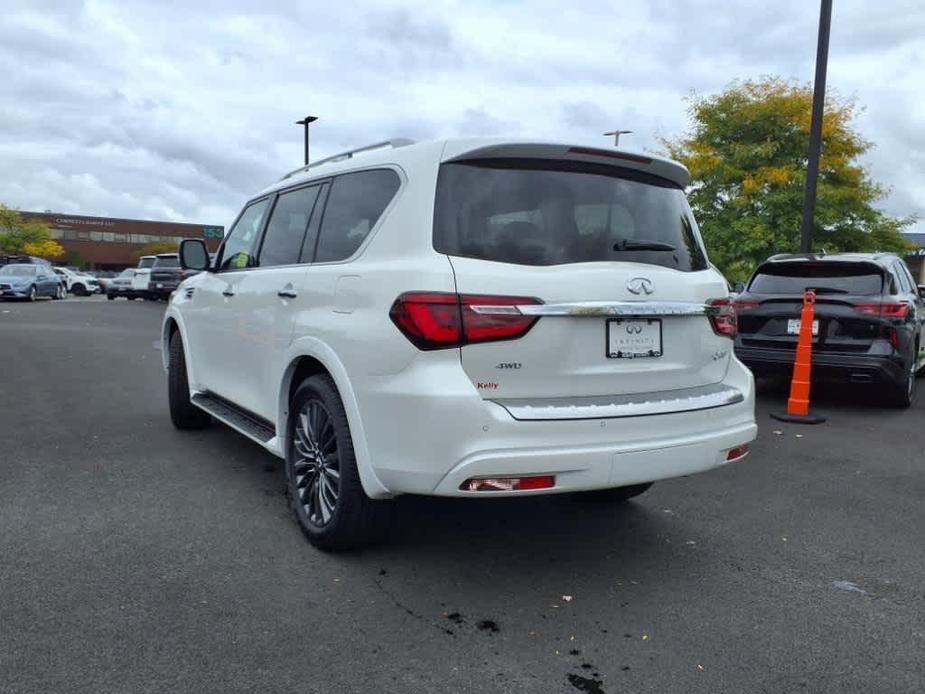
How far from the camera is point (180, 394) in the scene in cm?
611

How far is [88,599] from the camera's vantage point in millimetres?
3154

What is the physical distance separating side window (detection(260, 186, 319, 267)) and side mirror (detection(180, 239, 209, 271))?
3.75ft

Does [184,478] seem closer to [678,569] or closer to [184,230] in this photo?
[678,569]

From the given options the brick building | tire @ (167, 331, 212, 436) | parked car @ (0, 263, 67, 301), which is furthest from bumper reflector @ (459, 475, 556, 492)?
the brick building

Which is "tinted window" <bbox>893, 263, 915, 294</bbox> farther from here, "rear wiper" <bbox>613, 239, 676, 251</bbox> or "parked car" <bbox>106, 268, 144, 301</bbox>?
"parked car" <bbox>106, 268, 144, 301</bbox>

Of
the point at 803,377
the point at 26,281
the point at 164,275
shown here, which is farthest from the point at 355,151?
the point at 26,281

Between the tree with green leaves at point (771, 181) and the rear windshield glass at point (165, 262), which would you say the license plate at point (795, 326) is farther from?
the rear windshield glass at point (165, 262)

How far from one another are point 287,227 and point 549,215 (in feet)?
6.04

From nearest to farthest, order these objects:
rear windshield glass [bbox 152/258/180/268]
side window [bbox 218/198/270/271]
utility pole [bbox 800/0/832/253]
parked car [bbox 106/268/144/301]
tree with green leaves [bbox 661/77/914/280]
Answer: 1. side window [bbox 218/198/270/271]
2. utility pole [bbox 800/0/832/253]
3. tree with green leaves [bbox 661/77/914/280]
4. rear windshield glass [bbox 152/258/180/268]
5. parked car [bbox 106/268/144/301]

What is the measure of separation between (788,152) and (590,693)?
2151cm

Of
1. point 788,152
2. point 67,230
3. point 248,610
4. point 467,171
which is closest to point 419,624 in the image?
point 248,610

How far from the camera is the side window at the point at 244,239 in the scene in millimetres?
4992

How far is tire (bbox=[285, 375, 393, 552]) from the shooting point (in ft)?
11.3

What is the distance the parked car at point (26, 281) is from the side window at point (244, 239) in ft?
91.4
